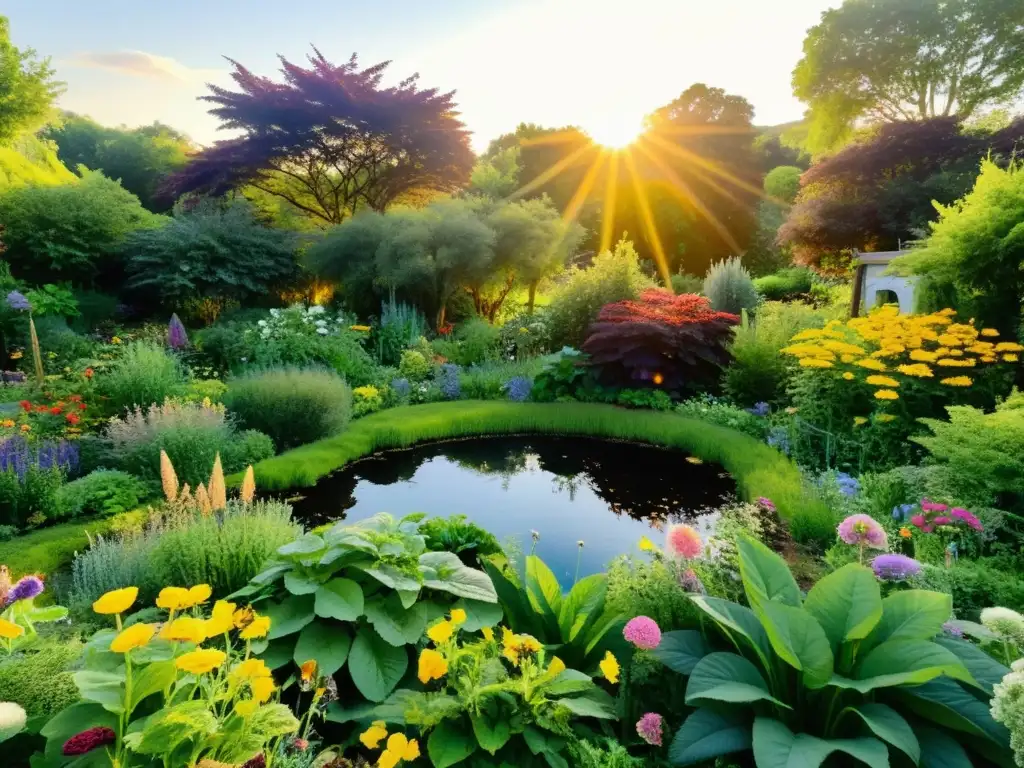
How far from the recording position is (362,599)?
2264mm

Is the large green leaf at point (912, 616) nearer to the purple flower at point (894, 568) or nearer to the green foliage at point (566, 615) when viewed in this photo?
the purple flower at point (894, 568)

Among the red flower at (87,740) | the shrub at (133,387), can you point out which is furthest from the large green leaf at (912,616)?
the shrub at (133,387)

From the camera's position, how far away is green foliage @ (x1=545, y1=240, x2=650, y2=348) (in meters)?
10.8

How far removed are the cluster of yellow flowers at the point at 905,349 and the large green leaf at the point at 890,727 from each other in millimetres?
3924

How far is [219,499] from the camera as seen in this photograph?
119 inches

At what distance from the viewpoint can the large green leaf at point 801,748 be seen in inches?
60.1

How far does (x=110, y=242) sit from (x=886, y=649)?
49.1 ft

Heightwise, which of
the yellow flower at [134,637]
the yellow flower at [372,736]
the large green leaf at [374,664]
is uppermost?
the yellow flower at [134,637]

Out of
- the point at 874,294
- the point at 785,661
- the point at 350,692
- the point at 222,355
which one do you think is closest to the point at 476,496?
the point at 350,692

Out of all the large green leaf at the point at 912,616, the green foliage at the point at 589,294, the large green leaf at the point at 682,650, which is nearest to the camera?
the large green leaf at the point at 912,616

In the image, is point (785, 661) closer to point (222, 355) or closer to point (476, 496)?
point (476, 496)

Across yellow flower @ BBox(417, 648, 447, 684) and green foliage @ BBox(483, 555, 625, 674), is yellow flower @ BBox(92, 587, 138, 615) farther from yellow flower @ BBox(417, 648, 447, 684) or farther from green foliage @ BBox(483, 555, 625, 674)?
green foliage @ BBox(483, 555, 625, 674)

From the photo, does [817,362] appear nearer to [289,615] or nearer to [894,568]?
[894,568]

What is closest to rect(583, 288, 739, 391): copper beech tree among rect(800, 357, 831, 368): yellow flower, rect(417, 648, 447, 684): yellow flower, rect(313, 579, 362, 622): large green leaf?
rect(800, 357, 831, 368): yellow flower
